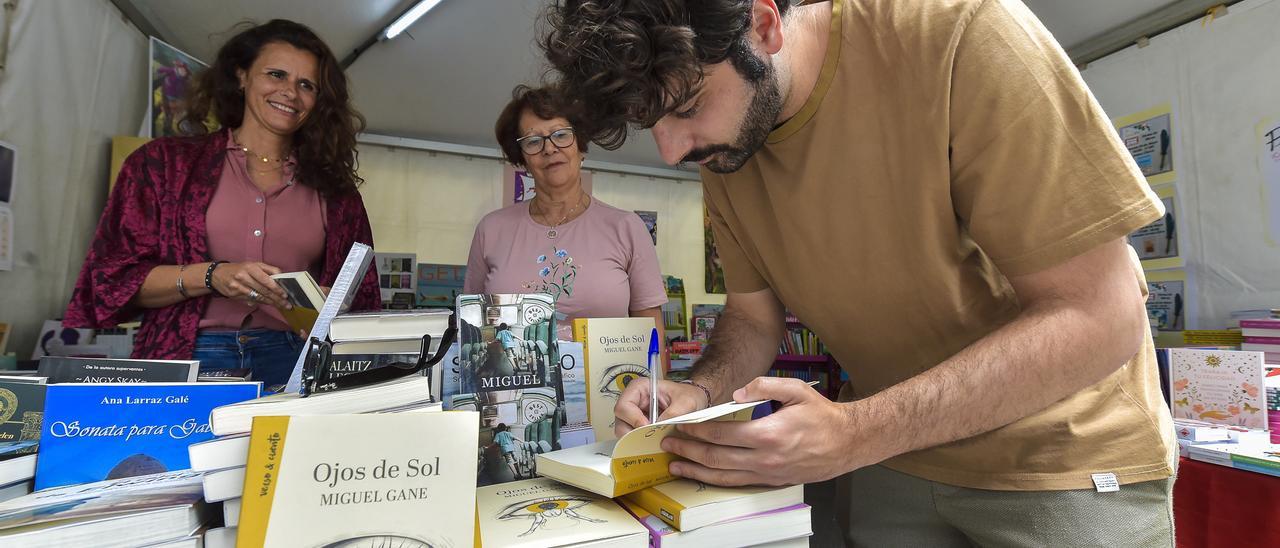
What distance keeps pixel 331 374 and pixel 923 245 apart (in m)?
0.82

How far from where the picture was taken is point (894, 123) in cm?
87

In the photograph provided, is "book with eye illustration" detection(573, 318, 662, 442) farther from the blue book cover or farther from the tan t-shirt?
the blue book cover

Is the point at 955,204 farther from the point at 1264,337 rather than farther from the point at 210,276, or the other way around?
the point at 1264,337

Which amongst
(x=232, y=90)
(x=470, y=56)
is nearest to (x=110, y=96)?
(x=232, y=90)

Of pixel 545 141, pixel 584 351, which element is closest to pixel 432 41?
pixel 545 141

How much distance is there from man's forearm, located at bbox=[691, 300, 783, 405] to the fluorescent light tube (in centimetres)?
253

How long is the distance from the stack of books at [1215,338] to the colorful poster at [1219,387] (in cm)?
45

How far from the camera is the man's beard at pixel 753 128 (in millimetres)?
889

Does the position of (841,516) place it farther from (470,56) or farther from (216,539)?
(470,56)

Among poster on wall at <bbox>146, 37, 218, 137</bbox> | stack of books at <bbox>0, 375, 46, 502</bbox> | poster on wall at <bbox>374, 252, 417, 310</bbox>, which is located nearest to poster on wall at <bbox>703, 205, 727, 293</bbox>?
poster on wall at <bbox>374, 252, 417, 310</bbox>

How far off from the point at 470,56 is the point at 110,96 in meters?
1.64

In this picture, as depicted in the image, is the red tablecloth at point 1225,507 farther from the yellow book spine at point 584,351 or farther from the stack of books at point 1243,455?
the yellow book spine at point 584,351

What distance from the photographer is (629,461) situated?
0.70m

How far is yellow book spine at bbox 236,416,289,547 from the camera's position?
51 cm
